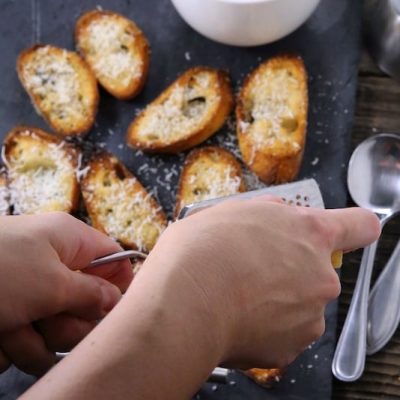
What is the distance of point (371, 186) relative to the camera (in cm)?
110

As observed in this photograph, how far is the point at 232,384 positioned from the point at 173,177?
337mm

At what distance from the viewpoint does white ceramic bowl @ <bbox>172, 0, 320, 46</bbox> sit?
3.34 ft

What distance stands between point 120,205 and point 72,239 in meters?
0.33

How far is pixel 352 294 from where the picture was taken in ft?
3.54

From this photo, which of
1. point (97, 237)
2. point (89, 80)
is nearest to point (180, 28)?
point (89, 80)

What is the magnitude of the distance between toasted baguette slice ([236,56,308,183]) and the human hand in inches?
12.4

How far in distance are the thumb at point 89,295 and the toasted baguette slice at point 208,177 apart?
10.8 inches

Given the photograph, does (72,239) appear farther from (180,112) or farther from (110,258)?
(180,112)

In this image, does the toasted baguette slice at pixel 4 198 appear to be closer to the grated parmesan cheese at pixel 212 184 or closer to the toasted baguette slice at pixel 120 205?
the toasted baguette slice at pixel 120 205

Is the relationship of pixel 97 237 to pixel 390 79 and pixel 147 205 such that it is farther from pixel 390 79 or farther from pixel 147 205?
pixel 390 79

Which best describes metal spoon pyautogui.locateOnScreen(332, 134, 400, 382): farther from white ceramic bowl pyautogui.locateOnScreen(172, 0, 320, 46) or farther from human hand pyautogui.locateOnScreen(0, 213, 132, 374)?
human hand pyautogui.locateOnScreen(0, 213, 132, 374)

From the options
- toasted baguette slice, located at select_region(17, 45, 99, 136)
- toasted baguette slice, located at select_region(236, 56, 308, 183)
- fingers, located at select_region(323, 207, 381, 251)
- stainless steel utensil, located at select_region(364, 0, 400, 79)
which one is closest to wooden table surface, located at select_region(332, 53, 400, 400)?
stainless steel utensil, located at select_region(364, 0, 400, 79)

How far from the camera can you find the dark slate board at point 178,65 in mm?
1125

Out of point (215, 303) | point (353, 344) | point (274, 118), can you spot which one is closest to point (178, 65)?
point (274, 118)
